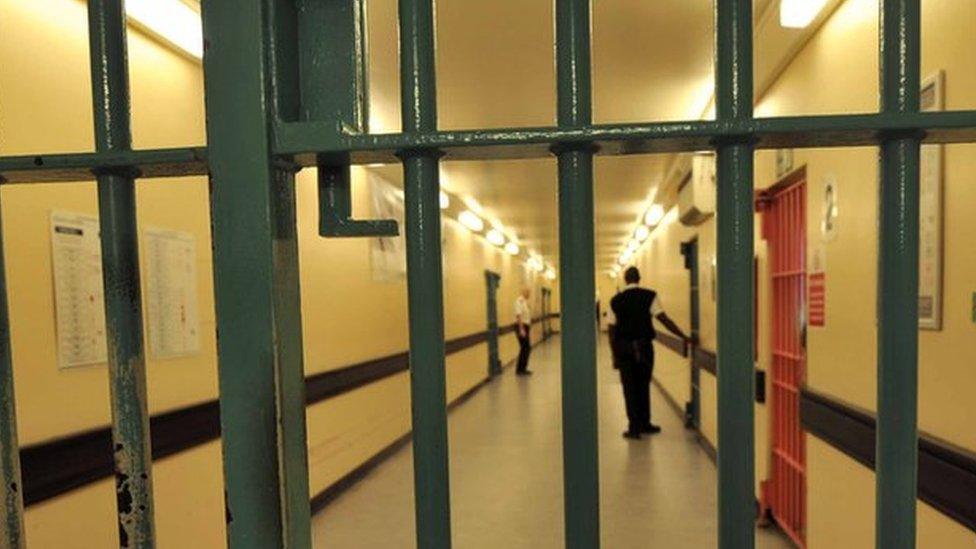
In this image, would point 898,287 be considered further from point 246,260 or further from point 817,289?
point 817,289

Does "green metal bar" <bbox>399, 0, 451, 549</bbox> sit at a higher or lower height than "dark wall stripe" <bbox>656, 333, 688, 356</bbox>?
higher

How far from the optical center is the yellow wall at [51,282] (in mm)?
1895

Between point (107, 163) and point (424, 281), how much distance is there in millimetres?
486

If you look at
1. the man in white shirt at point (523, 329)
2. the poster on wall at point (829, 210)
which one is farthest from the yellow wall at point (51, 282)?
the man in white shirt at point (523, 329)

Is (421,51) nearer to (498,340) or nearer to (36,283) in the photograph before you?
(36,283)

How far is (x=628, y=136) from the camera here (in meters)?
0.72

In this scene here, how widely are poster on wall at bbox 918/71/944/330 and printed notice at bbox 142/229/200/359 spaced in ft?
9.86

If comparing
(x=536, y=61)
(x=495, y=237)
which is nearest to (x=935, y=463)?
(x=536, y=61)

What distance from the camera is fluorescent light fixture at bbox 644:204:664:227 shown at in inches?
290

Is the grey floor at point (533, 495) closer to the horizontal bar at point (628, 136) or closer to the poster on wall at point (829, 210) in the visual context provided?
the poster on wall at point (829, 210)

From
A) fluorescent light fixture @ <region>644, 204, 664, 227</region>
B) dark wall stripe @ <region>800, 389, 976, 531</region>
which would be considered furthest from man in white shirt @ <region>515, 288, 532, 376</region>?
dark wall stripe @ <region>800, 389, 976, 531</region>

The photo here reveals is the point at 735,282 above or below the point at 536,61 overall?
below

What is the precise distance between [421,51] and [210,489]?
282 cm

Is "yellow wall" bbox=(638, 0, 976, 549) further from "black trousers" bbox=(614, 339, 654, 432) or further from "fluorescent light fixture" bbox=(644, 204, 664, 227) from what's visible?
"fluorescent light fixture" bbox=(644, 204, 664, 227)
